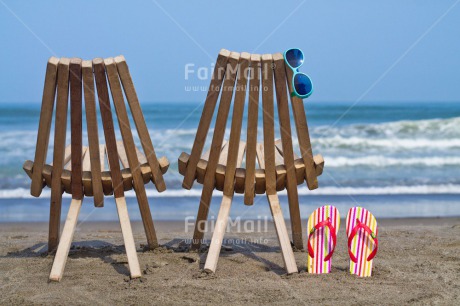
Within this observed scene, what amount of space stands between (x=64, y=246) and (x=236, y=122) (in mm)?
1582

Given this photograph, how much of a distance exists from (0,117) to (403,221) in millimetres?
17155

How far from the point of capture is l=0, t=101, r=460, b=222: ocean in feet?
31.0

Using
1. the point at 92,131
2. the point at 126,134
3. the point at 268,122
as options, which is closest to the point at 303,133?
the point at 268,122

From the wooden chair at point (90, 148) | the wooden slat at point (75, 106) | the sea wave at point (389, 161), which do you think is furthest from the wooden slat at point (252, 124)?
the sea wave at point (389, 161)

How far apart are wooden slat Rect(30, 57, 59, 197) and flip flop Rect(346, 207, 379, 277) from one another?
2.37 metres

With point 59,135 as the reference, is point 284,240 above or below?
below

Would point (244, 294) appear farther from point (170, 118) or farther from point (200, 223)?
point (170, 118)

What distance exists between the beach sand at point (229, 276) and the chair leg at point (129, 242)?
0.10m

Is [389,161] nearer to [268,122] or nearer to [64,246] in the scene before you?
[268,122]

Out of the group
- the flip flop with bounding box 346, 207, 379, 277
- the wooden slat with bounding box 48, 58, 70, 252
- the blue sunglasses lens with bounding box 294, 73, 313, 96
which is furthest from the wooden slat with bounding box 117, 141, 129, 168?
the flip flop with bounding box 346, 207, 379, 277

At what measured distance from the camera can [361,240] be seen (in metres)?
5.36

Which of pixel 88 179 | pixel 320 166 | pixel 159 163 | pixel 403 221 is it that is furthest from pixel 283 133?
pixel 403 221

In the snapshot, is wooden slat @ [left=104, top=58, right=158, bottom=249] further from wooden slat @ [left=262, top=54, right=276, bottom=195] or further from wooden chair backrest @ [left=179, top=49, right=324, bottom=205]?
wooden slat @ [left=262, top=54, right=276, bottom=195]

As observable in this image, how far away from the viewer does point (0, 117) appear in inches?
901
